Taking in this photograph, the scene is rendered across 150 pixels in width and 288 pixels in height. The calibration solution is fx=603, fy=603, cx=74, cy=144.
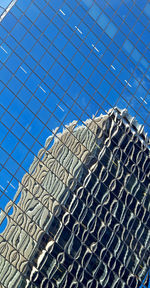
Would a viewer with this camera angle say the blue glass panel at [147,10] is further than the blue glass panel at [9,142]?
Yes

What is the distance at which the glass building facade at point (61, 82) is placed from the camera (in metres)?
57.9

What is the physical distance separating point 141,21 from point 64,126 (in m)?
22.4

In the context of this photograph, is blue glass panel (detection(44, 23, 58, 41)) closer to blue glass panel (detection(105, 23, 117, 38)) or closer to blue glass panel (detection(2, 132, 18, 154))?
blue glass panel (detection(105, 23, 117, 38))

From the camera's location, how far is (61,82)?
6444 cm

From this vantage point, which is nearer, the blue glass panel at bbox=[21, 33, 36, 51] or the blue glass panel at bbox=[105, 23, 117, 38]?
the blue glass panel at bbox=[21, 33, 36, 51]

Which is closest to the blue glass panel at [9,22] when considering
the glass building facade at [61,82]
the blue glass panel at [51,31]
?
the glass building facade at [61,82]

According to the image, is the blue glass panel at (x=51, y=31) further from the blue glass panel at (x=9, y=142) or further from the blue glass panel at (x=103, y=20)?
the blue glass panel at (x=9, y=142)

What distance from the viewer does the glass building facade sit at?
2280 inches

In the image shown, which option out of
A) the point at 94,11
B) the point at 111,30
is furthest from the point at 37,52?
the point at 111,30

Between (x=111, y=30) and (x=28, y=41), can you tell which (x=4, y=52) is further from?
(x=111, y=30)

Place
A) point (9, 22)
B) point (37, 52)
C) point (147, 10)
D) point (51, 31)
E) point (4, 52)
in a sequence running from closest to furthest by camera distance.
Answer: point (4, 52), point (9, 22), point (37, 52), point (51, 31), point (147, 10)

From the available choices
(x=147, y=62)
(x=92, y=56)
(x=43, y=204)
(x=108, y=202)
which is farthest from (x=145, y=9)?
(x=43, y=204)

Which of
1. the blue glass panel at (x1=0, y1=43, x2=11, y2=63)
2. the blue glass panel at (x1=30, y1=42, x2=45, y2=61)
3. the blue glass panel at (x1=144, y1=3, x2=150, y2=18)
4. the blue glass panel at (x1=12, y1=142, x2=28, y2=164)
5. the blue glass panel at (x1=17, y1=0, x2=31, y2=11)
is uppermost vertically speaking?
the blue glass panel at (x1=144, y1=3, x2=150, y2=18)

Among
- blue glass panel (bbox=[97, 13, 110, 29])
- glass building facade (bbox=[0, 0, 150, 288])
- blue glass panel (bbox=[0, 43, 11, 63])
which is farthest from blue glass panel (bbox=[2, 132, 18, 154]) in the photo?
blue glass panel (bbox=[97, 13, 110, 29])
